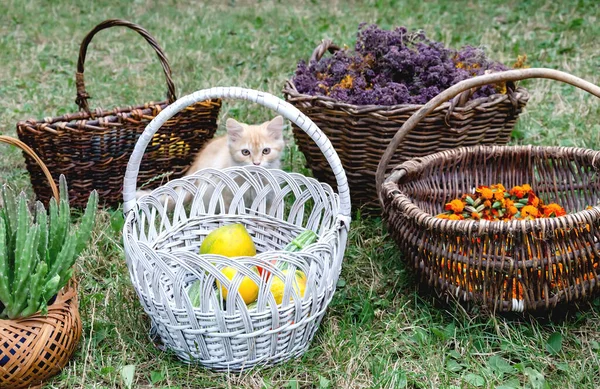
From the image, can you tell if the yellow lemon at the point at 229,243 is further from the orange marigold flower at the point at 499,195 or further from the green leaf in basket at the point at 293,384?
the orange marigold flower at the point at 499,195

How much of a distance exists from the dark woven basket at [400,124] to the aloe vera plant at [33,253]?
44.1 inches

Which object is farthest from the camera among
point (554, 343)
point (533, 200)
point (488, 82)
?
point (533, 200)

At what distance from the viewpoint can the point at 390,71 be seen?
9.58 ft

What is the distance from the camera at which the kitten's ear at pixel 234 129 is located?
2.82 m

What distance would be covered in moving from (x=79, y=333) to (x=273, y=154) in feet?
4.03

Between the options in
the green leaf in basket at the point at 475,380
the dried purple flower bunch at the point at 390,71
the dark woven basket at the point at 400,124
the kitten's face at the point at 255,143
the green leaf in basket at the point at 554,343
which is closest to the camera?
the green leaf in basket at the point at 475,380

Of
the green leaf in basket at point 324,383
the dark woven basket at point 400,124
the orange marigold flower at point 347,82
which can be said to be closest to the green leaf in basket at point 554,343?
the green leaf in basket at point 324,383

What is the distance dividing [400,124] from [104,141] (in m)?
1.33

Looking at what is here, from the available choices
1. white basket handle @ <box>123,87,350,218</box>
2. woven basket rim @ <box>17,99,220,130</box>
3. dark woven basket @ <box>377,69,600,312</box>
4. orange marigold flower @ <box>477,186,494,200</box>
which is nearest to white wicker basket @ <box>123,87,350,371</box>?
white basket handle @ <box>123,87,350,218</box>

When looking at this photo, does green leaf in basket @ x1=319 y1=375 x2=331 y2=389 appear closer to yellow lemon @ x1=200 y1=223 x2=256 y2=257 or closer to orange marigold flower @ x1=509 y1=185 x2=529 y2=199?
yellow lemon @ x1=200 y1=223 x2=256 y2=257

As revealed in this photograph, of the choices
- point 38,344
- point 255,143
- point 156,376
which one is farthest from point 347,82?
point 38,344

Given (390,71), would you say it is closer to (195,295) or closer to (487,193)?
(487,193)

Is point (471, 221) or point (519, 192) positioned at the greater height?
point (471, 221)

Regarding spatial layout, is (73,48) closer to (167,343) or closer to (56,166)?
(56,166)
